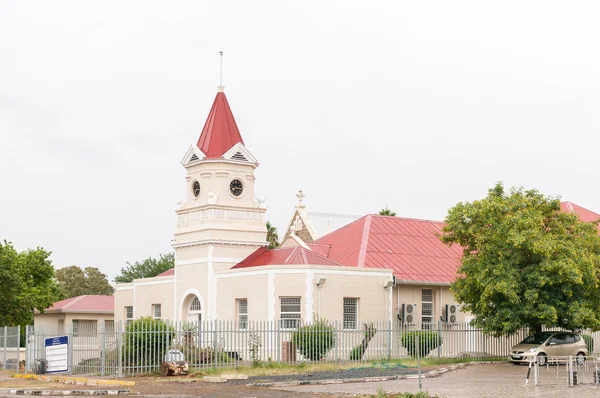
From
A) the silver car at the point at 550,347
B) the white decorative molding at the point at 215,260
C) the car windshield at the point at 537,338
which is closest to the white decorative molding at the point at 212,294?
the white decorative molding at the point at 215,260

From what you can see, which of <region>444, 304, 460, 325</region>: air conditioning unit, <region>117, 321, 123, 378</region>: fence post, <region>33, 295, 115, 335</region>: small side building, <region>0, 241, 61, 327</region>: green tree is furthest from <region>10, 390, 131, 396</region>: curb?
<region>33, 295, 115, 335</region>: small side building

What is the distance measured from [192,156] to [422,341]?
48.3ft

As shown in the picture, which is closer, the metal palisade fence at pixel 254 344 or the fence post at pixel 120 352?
the fence post at pixel 120 352

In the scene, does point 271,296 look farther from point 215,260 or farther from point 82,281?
point 82,281

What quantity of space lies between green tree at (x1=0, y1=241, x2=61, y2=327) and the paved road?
28.8 metres

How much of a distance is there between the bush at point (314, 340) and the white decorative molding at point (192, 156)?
12342mm

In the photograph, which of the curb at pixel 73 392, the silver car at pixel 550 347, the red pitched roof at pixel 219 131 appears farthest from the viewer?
the red pitched roof at pixel 219 131

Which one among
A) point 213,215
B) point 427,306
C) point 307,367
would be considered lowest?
point 307,367

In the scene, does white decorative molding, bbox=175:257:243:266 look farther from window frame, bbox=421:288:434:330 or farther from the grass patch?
the grass patch

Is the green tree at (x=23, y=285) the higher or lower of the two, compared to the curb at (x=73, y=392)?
higher

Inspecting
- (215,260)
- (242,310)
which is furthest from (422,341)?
(215,260)

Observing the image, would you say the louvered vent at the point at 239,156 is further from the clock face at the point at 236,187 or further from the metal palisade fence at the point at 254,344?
the metal palisade fence at the point at 254,344

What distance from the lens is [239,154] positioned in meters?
45.9

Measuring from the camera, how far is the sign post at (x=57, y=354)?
32375mm
